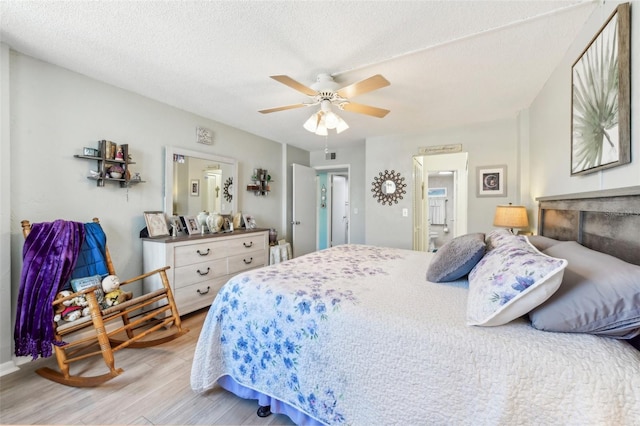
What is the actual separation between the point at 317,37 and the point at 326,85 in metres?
0.41

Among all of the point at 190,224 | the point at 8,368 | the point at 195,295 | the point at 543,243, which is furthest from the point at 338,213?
the point at 8,368

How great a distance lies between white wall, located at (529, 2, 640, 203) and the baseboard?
3.71 m

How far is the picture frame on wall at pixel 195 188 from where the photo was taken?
10.3ft

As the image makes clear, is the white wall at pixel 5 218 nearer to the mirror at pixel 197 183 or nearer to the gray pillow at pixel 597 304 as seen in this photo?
the mirror at pixel 197 183

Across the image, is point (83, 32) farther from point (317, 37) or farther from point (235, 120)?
point (235, 120)

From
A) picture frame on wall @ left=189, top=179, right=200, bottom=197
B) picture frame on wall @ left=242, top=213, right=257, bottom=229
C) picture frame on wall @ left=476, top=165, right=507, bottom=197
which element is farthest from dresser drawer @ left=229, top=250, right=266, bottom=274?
picture frame on wall @ left=476, top=165, right=507, bottom=197

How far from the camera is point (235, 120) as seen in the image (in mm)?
3363

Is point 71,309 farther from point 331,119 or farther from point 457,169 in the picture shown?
point 457,169

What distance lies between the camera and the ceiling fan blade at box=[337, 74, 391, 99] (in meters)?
1.75

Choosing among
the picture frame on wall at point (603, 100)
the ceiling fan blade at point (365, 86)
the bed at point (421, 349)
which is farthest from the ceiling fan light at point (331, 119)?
the picture frame on wall at point (603, 100)

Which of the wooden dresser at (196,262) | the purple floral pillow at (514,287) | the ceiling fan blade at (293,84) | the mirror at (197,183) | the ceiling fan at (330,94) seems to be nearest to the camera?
the purple floral pillow at (514,287)

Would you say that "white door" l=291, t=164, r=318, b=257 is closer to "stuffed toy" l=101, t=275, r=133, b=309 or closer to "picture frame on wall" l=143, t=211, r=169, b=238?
"picture frame on wall" l=143, t=211, r=169, b=238

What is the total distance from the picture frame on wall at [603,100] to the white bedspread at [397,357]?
0.94m

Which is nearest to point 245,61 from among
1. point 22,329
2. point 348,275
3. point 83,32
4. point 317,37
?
point 317,37
